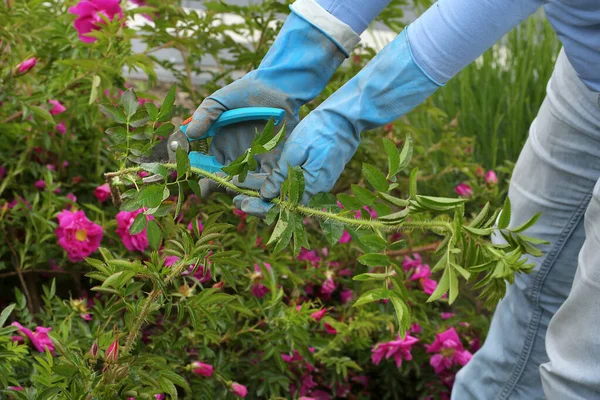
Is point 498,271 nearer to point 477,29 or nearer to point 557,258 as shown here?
point 477,29

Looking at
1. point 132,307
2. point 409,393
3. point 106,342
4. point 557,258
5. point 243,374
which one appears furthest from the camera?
point 409,393

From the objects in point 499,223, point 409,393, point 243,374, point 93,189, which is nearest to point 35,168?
point 93,189

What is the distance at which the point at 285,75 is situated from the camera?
1.54m

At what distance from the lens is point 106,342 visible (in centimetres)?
156

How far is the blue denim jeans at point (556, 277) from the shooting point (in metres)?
1.53

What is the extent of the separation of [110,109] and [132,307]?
1.06ft

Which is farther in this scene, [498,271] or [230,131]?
[230,131]

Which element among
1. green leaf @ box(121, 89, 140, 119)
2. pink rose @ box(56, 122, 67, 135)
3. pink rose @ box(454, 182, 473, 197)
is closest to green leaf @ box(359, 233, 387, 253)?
green leaf @ box(121, 89, 140, 119)

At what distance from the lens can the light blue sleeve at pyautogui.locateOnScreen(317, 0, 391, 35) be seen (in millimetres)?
1527

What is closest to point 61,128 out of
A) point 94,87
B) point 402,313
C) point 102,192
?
point 102,192

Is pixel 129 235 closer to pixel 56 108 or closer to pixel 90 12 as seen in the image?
pixel 56 108

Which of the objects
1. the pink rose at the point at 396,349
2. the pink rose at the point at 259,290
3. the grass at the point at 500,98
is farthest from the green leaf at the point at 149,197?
the grass at the point at 500,98

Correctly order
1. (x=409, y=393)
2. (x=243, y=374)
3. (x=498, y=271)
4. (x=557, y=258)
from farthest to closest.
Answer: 1. (x=409, y=393)
2. (x=243, y=374)
3. (x=557, y=258)
4. (x=498, y=271)

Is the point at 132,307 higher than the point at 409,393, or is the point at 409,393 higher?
the point at 132,307
